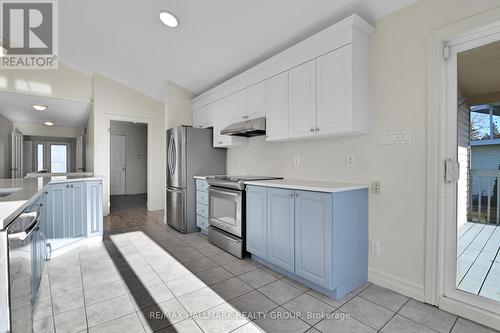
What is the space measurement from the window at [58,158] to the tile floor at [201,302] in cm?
799

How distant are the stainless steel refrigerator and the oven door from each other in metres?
0.67

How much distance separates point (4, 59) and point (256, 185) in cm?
550

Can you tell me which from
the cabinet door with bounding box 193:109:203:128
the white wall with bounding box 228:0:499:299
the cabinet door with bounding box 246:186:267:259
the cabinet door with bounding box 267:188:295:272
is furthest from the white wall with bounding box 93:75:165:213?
the white wall with bounding box 228:0:499:299

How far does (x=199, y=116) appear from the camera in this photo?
4.54 m

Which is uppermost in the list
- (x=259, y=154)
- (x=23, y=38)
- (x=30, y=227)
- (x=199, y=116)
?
(x=23, y=38)

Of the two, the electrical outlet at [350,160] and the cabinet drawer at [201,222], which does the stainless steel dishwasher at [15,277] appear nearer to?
the cabinet drawer at [201,222]

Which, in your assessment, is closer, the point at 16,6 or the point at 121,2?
the point at 121,2

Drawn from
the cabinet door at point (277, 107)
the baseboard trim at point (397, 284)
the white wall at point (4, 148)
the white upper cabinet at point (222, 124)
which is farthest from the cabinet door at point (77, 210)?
the white wall at point (4, 148)

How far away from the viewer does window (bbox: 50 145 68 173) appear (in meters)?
8.95

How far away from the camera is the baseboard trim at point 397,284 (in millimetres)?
2006

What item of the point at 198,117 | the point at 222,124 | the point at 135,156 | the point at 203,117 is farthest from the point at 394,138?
the point at 135,156

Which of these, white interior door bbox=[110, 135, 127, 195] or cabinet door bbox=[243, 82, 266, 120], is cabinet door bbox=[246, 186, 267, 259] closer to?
cabinet door bbox=[243, 82, 266, 120]

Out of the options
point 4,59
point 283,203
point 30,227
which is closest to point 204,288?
point 283,203

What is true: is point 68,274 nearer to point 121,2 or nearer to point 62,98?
point 121,2
